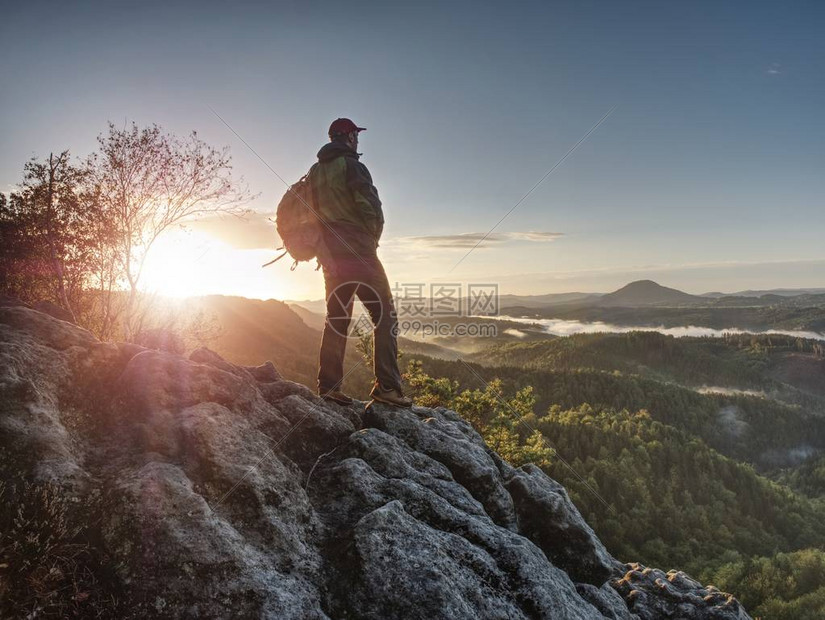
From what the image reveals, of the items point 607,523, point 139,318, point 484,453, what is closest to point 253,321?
point 607,523

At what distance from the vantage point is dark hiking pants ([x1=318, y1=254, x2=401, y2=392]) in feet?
27.5

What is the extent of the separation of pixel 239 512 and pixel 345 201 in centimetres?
534

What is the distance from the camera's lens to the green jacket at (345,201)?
8.12 m

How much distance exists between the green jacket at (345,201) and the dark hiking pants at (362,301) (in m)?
0.31

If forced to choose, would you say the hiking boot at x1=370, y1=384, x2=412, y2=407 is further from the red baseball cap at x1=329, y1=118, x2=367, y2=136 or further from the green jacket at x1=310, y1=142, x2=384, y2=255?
the red baseball cap at x1=329, y1=118, x2=367, y2=136

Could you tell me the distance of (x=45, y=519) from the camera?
4281 mm

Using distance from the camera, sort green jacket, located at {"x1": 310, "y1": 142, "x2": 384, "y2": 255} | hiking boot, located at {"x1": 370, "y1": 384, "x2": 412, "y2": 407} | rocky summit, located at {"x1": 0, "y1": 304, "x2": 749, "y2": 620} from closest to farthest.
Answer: rocky summit, located at {"x1": 0, "y1": 304, "x2": 749, "y2": 620}, green jacket, located at {"x1": 310, "y1": 142, "x2": 384, "y2": 255}, hiking boot, located at {"x1": 370, "y1": 384, "x2": 412, "y2": 407}

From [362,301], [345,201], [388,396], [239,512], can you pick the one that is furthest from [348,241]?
[239,512]

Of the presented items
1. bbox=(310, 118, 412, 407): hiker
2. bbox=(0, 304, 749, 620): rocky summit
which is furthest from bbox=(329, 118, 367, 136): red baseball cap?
bbox=(0, 304, 749, 620): rocky summit

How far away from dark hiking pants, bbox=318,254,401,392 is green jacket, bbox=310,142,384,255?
31 centimetres

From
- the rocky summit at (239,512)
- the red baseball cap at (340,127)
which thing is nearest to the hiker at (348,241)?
the red baseball cap at (340,127)

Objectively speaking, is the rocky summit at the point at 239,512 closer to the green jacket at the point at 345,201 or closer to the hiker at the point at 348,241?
the hiker at the point at 348,241

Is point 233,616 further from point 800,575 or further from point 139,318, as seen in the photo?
point 800,575

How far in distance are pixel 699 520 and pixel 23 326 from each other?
524ft
